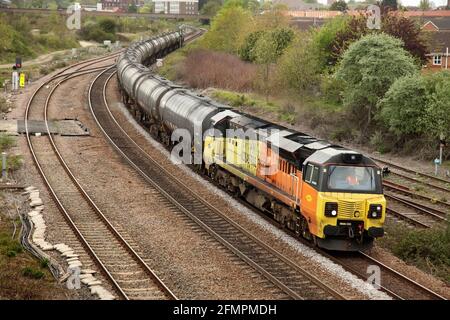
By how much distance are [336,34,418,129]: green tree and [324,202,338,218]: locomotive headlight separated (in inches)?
740

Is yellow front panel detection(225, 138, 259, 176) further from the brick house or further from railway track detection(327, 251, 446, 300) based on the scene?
the brick house

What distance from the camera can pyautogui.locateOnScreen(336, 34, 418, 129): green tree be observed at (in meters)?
36.6

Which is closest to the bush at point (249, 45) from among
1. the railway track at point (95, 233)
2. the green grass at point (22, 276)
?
the railway track at point (95, 233)

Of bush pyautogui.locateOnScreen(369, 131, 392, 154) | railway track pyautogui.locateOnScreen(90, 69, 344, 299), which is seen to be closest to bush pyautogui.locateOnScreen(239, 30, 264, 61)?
railway track pyautogui.locateOnScreen(90, 69, 344, 299)

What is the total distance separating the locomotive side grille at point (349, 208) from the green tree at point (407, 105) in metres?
15.0

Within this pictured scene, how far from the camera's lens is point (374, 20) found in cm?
4759

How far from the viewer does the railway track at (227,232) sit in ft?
53.5

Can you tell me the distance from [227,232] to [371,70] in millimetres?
18433

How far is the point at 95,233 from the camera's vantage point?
2059 centimetres

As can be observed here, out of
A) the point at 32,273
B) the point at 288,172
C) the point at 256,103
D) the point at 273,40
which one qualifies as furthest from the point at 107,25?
the point at 32,273

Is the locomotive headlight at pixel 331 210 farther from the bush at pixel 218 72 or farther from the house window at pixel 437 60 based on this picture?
the house window at pixel 437 60

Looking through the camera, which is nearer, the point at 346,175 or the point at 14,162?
the point at 346,175

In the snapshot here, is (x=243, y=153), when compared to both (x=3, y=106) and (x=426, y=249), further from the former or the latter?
(x=3, y=106)
